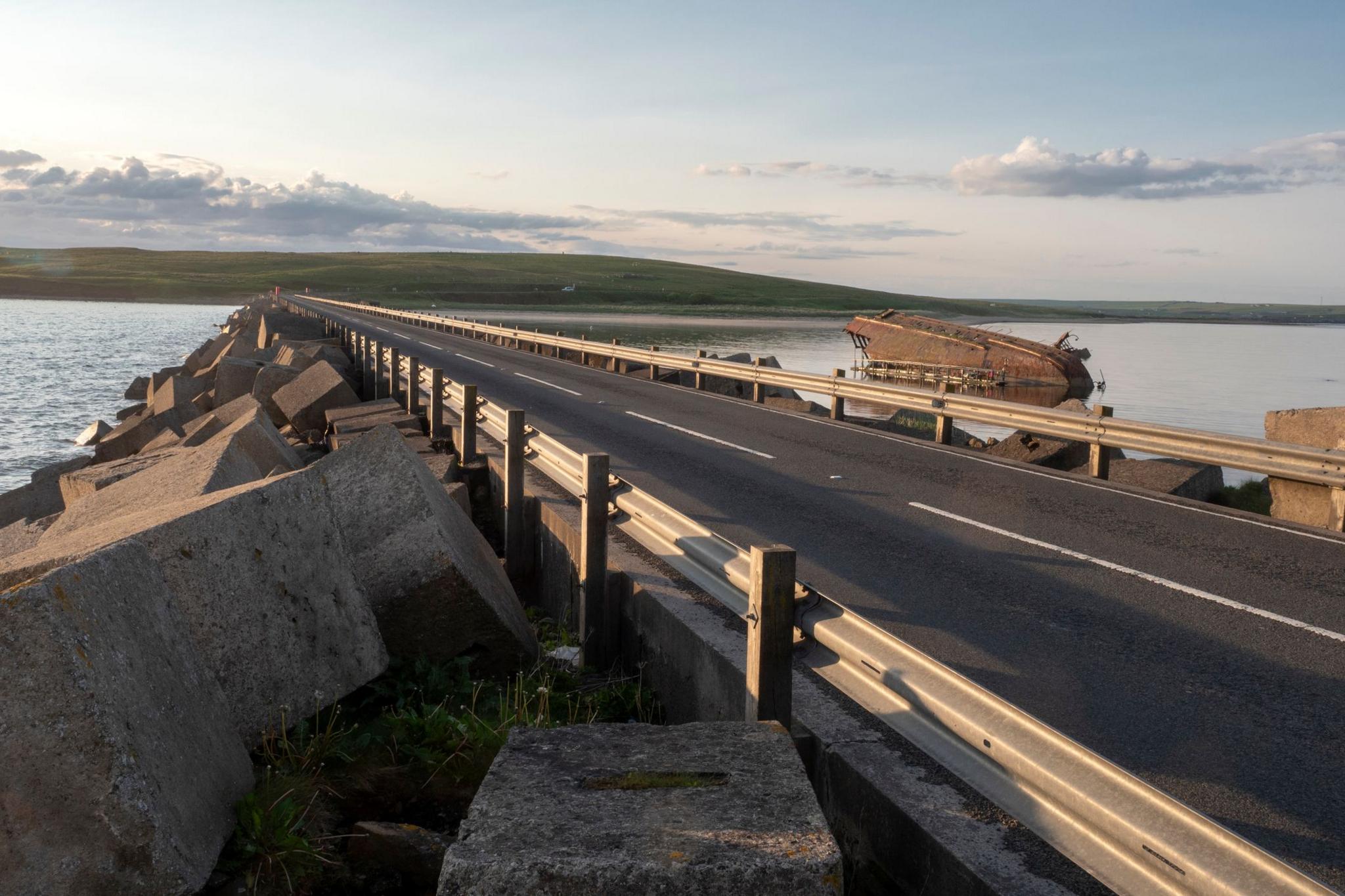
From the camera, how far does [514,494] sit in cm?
838

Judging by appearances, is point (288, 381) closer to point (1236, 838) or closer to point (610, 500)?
point (610, 500)

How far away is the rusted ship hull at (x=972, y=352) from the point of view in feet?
133

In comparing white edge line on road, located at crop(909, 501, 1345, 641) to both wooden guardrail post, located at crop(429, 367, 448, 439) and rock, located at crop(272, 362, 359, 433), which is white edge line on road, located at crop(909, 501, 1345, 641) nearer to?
wooden guardrail post, located at crop(429, 367, 448, 439)

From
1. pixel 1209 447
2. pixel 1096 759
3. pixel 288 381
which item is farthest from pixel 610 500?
pixel 288 381

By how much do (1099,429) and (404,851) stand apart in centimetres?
993

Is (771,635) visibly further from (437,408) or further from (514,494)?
(437,408)

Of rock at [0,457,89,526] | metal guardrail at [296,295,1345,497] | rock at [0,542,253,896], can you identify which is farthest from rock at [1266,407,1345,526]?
rock at [0,457,89,526]

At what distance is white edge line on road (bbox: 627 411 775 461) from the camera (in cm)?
1320

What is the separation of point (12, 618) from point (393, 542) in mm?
2683

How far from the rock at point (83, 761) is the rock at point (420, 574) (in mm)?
1797

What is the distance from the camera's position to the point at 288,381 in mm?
19094

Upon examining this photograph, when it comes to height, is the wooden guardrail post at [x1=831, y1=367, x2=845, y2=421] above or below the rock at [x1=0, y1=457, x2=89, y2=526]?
above

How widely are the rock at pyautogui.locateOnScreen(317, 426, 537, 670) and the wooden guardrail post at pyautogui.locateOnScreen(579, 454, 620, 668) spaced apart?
357 mm

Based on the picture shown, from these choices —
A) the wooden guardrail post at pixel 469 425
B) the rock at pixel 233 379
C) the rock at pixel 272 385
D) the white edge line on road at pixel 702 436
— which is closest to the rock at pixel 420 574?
the wooden guardrail post at pixel 469 425
